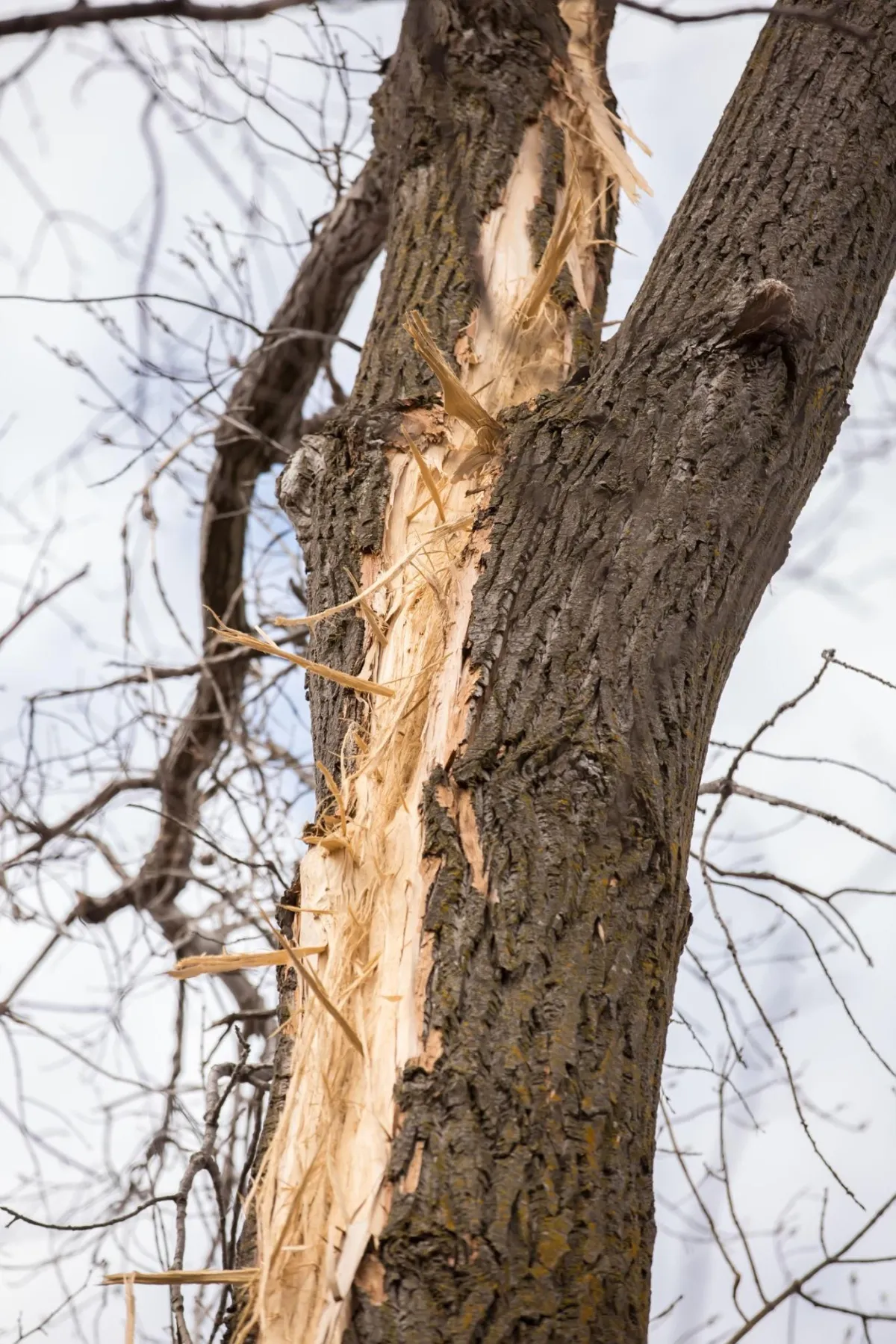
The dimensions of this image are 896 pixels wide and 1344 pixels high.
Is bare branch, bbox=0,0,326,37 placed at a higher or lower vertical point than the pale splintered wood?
higher

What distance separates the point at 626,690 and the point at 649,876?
230 mm

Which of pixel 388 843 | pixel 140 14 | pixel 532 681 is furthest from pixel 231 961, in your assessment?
pixel 140 14

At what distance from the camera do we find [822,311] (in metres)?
1.66

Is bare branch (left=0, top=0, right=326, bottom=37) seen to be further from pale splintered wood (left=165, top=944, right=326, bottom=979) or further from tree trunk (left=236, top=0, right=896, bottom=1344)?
pale splintered wood (left=165, top=944, right=326, bottom=979)

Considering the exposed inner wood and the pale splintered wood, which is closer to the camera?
the exposed inner wood

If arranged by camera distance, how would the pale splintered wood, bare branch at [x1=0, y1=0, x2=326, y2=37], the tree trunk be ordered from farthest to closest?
the pale splintered wood
the tree trunk
bare branch at [x1=0, y1=0, x2=326, y2=37]

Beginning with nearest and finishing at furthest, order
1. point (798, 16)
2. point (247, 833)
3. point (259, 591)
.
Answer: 1. point (798, 16)
2. point (247, 833)
3. point (259, 591)

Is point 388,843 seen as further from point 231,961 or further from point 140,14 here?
point 140,14

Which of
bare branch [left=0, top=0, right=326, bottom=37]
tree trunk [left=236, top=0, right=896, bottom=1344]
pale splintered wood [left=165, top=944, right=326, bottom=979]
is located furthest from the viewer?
pale splintered wood [left=165, top=944, right=326, bottom=979]

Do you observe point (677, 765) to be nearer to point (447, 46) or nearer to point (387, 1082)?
point (387, 1082)

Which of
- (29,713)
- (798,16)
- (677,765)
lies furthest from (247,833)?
(798,16)

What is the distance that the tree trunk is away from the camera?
111 cm

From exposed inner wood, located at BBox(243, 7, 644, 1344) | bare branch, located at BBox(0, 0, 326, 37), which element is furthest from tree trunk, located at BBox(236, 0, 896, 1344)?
bare branch, located at BBox(0, 0, 326, 37)

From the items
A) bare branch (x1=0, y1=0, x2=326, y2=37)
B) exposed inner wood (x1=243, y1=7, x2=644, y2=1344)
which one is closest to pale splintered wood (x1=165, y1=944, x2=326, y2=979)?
exposed inner wood (x1=243, y1=7, x2=644, y2=1344)
